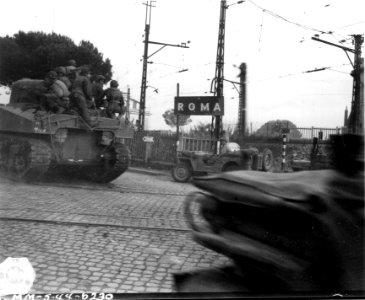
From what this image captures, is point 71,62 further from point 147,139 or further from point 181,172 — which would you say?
point 181,172

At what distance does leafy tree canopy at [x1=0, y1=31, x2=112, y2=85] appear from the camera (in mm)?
1771

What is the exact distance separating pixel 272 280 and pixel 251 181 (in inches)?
15.4

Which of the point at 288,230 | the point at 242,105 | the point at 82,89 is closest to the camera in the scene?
the point at 288,230

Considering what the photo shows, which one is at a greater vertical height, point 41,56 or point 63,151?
point 41,56

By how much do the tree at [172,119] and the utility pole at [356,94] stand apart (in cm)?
61

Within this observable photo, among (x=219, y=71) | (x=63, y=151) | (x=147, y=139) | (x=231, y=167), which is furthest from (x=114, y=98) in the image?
(x=63, y=151)

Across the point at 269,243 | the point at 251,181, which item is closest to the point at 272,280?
the point at 269,243

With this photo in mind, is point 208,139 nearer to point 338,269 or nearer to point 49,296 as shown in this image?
point 338,269

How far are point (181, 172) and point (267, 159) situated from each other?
17.9 inches

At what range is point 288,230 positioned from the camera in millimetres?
1781

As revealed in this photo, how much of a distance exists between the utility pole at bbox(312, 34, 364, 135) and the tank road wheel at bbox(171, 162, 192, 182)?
0.68 metres

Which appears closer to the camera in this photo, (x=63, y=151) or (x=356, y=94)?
(x=356, y=94)

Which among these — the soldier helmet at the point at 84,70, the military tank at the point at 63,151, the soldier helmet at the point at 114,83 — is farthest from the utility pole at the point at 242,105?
the military tank at the point at 63,151

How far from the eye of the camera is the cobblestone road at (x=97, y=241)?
191cm
